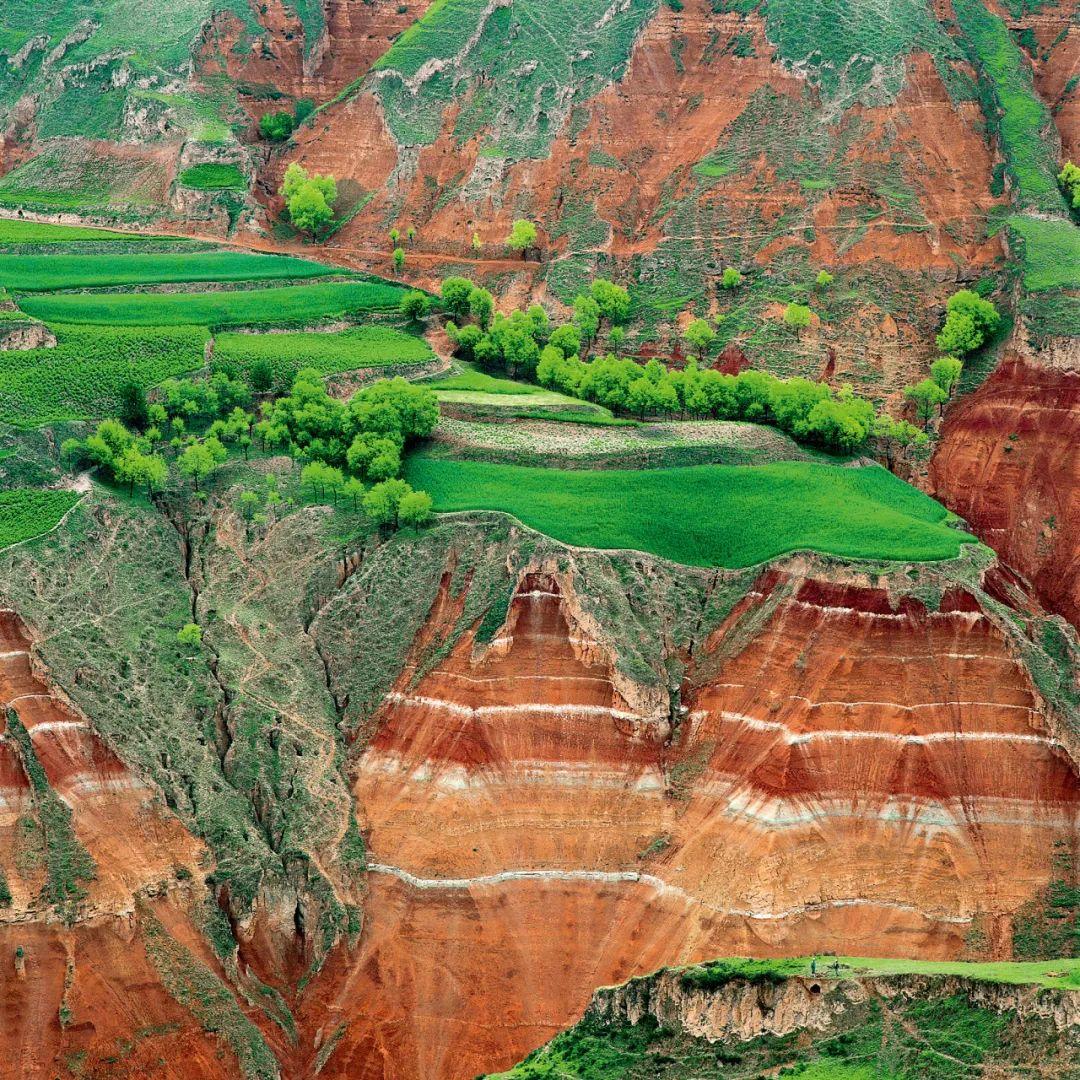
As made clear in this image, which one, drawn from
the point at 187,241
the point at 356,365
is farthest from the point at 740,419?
the point at 187,241

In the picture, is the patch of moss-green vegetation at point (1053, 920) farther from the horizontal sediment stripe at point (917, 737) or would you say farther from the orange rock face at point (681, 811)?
the horizontal sediment stripe at point (917, 737)

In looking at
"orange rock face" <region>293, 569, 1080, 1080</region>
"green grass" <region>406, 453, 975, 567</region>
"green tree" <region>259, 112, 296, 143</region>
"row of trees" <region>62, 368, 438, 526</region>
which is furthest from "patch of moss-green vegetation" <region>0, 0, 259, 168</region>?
"orange rock face" <region>293, 569, 1080, 1080</region>

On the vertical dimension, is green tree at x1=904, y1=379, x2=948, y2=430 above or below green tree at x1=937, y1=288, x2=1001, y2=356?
below

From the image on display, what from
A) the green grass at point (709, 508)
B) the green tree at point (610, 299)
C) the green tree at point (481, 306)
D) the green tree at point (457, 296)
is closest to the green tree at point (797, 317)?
the green tree at point (610, 299)

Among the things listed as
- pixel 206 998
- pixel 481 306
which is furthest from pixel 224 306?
pixel 206 998

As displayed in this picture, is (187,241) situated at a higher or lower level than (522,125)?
lower

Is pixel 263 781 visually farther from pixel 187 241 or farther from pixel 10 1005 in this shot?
pixel 187 241

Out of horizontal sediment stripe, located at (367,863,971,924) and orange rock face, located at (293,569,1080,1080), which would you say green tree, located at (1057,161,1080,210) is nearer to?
orange rock face, located at (293,569,1080,1080)
